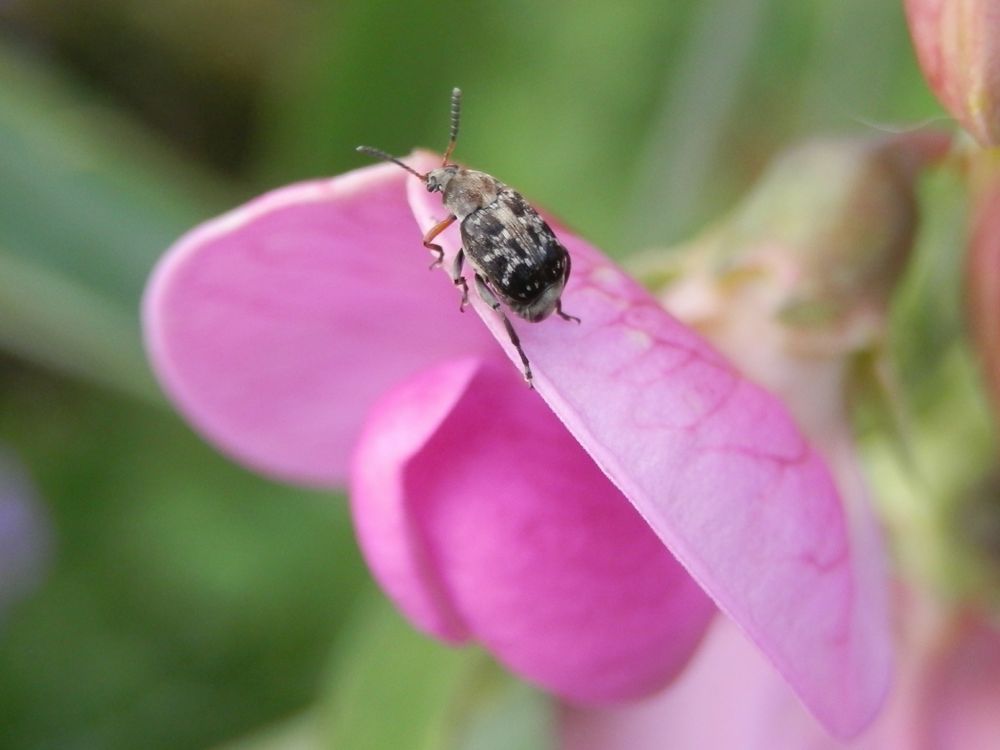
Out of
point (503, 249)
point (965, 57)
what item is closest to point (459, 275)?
point (503, 249)

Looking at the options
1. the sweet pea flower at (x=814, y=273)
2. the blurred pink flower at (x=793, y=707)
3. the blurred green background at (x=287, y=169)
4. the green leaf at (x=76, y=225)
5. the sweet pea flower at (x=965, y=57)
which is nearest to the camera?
the sweet pea flower at (x=965, y=57)

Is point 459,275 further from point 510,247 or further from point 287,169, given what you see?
point 287,169

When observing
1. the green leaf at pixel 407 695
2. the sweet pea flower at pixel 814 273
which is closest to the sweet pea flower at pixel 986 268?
the sweet pea flower at pixel 814 273

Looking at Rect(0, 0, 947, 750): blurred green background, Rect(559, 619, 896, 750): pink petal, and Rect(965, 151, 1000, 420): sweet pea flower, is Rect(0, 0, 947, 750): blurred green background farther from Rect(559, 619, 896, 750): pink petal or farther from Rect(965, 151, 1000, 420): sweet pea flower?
Rect(965, 151, 1000, 420): sweet pea flower

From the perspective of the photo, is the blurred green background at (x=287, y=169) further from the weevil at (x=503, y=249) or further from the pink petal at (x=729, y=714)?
the weevil at (x=503, y=249)

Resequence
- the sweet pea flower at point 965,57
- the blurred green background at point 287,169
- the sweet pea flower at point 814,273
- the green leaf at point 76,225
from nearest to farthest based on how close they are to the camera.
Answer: the sweet pea flower at point 965,57 → the sweet pea flower at point 814,273 → the green leaf at point 76,225 → the blurred green background at point 287,169

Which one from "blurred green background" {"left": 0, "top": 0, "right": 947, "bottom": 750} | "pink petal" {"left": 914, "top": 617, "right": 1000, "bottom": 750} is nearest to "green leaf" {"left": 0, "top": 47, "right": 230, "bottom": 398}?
"blurred green background" {"left": 0, "top": 0, "right": 947, "bottom": 750}
